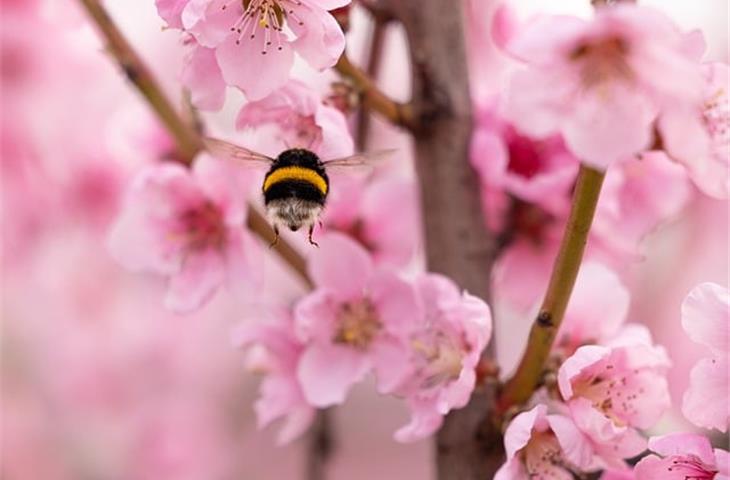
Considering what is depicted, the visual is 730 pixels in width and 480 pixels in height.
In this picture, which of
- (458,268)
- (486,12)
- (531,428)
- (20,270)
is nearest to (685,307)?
(531,428)

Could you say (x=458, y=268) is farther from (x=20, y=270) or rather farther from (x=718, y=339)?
(x=20, y=270)

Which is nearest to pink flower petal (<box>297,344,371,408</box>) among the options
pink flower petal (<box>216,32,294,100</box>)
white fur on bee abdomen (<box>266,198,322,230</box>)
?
white fur on bee abdomen (<box>266,198,322,230</box>)

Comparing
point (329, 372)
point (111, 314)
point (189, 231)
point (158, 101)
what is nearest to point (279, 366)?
point (329, 372)

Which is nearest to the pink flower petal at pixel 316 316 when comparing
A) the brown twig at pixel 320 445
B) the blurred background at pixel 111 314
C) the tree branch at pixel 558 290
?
the tree branch at pixel 558 290

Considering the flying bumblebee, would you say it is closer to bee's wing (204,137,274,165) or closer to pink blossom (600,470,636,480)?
bee's wing (204,137,274,165)

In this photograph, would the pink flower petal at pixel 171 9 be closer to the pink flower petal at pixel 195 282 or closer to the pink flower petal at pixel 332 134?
the pink flower petal at pixel 332 134

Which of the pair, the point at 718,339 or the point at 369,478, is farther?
the point at 369,478
